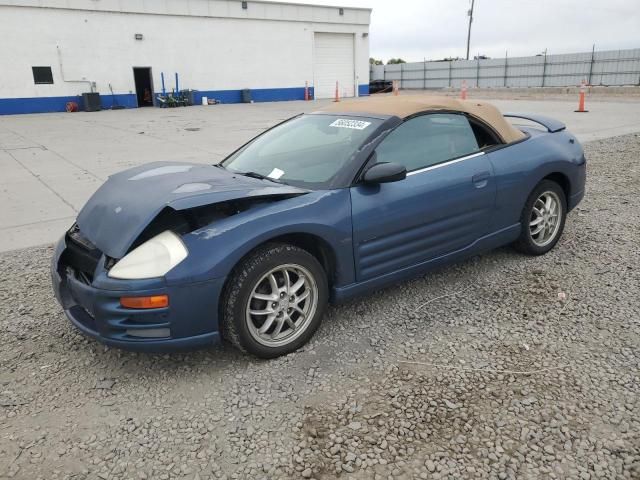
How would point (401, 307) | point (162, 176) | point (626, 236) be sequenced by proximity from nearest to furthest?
point (162, 176), point (401, 307), point (626, 236)

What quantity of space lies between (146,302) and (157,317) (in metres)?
0.10

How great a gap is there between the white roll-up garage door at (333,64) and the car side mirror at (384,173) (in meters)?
32.1

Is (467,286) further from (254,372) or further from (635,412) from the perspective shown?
(254,372)

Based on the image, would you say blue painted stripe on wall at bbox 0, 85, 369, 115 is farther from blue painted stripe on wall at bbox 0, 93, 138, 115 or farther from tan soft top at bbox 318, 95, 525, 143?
tan soft top at bbox 318, 95, 525, 143

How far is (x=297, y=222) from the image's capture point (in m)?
2.93

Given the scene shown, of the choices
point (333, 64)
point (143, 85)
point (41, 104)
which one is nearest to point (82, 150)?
point (41, 104)

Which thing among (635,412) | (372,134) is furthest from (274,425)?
(372,134)

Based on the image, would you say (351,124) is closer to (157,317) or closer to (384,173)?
(384,173)

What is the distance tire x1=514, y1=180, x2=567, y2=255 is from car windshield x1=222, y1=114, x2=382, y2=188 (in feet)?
5.23

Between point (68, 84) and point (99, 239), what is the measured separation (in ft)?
87.8

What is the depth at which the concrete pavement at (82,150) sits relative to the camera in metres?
6.17

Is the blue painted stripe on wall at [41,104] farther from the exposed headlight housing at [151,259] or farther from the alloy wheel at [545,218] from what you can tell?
the exposed headlight housing at [151,259]

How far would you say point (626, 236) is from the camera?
4.97 meters

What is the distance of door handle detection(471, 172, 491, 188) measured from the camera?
3.75m
